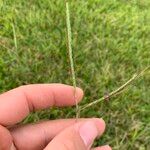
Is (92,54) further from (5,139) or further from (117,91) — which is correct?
(5,139)

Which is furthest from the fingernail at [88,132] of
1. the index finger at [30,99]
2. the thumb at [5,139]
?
the thumb at [5,139]

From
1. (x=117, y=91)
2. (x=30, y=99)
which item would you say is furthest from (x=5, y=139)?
(x=117, y=91)

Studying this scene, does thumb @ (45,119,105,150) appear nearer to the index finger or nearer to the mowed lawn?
the index finger

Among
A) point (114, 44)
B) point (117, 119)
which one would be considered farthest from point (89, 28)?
point (117, 119)

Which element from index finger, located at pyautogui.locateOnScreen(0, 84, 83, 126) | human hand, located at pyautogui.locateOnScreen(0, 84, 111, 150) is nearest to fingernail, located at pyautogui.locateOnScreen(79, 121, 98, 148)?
human hand, located at pyautogui.locateOnScreen(0, 84, 111, 150)

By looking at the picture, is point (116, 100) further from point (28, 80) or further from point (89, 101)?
point (28, 80)

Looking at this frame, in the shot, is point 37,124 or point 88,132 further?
point 37,124

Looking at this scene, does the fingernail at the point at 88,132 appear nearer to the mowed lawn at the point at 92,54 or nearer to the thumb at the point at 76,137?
the thumb at the point at 76,137
